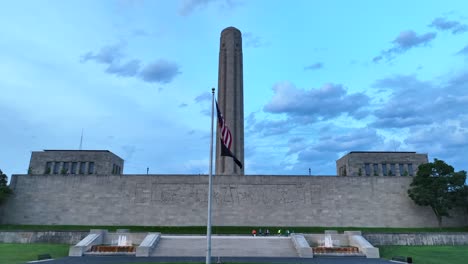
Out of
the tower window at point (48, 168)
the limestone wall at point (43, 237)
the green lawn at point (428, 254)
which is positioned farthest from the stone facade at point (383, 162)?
the tower window at point (48, 168)

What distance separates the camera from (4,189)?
43719 millimetres

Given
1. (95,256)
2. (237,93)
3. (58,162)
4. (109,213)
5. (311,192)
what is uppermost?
(237,93)

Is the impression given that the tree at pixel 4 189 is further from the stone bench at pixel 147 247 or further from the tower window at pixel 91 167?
the stone bench at pixel 147 247

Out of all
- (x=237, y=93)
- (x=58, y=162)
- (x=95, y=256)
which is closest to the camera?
(x=95, y=256)

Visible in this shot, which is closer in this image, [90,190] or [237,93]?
[90,190]

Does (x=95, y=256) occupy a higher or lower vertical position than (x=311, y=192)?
lower

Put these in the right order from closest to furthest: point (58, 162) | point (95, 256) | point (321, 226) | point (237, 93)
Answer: point (95, 256) < point (321, 226) < point (237, 93) < point (58, 162)

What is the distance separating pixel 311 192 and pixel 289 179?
3204mm

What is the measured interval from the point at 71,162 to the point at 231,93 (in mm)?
27119

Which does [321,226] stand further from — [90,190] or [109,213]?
[90,190]

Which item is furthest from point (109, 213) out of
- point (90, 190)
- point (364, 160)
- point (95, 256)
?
point (364, 160)

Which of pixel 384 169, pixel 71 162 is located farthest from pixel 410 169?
pixel 71 162

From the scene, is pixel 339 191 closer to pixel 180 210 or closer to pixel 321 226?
pixel 321 226

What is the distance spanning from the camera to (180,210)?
146 feet
